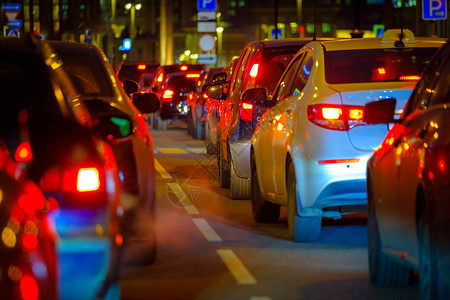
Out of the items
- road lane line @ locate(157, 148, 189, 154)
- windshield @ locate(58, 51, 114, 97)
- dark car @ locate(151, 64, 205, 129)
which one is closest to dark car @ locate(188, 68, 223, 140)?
road lane line @ locate(157, 148, 189, 154)

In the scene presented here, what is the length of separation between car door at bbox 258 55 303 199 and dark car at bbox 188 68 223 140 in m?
13.9

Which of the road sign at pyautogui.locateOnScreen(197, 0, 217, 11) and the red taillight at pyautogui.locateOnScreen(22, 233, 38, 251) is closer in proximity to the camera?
the red taillight at pyautogui.locateOnScreen(22, 233, 38, 251)

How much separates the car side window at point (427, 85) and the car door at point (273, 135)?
250cm

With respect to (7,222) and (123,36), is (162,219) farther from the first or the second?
(123,36)

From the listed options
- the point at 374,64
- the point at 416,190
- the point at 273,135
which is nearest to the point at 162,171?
the point at 273,135

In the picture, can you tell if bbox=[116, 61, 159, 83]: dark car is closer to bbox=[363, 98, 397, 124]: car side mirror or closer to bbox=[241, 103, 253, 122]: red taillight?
bbox=[241, 103, 253, 122]: red taillight

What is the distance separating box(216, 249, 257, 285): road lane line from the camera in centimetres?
785

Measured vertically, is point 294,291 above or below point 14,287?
below

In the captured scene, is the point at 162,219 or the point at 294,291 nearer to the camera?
the point at 294,291

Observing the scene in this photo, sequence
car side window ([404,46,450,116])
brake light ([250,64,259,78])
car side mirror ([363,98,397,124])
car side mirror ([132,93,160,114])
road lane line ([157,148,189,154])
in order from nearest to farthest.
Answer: car side window ([404,46,450,116]), car side mirror ([363,98,397,124]), car side mirror ([132,93,160,114]), brake light ([250,64,259,78]), road lane line ([157,148,189,154])

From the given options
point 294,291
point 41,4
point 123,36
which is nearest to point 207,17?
point 123,36

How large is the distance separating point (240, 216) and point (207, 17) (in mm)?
40825

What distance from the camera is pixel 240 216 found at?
457 inches

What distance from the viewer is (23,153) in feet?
16.4
